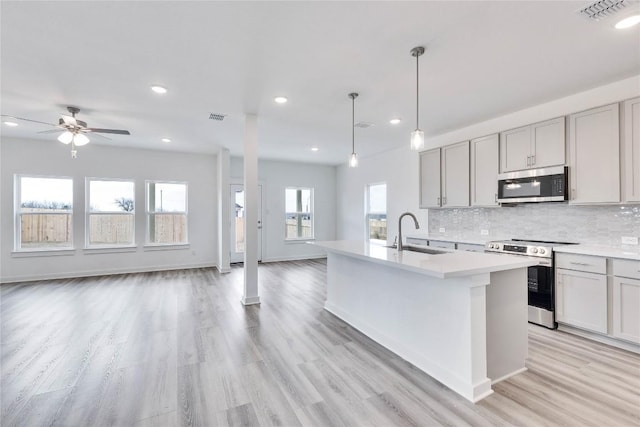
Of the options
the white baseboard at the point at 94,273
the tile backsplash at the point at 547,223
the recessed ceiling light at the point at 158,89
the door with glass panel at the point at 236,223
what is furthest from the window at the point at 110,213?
the tile backsplash at the point at 547,223

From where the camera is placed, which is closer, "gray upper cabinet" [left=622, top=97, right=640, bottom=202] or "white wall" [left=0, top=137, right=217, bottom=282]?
"gray upper cabinet" [left=622, top=97, right=640, bottom=202]

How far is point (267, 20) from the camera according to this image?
210 centimetres

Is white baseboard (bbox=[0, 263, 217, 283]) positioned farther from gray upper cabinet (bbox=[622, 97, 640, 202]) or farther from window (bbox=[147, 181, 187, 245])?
gray upper cabinet (bbox=[622, 97, 640, 202])

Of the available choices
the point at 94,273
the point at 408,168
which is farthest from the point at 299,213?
the point at 94,273

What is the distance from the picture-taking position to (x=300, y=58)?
2.61 meters

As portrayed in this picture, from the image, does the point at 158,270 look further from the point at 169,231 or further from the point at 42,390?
the point at 42,390

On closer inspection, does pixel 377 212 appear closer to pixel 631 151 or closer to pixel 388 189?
pixel 388 189

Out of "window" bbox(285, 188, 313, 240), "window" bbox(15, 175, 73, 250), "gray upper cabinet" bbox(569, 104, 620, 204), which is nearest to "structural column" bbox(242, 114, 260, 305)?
"window" bbox(285, 188, 313, 240)

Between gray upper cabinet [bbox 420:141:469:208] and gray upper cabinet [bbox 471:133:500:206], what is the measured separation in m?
0.11

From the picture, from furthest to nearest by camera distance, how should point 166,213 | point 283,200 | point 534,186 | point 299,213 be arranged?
point 299,213
point 283,200
point 166,213
point 534,186

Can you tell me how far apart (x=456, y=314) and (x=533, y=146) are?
272 cm

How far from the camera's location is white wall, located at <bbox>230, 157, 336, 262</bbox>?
7609mm

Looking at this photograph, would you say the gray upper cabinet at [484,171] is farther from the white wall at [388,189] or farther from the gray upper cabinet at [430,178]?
the white wall at [388,189]

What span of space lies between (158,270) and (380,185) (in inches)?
213
